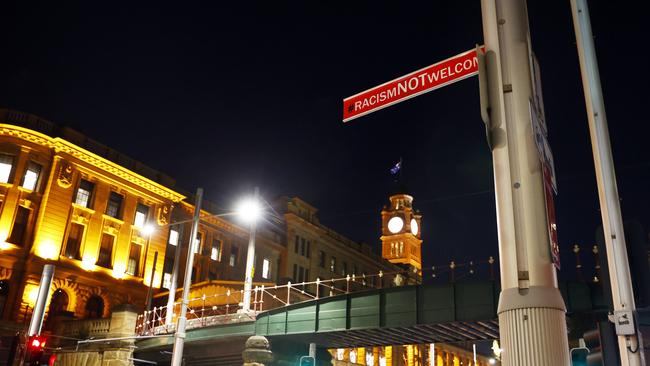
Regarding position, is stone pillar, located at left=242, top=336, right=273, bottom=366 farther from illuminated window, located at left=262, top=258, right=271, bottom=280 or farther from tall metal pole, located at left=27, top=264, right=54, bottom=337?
illuminated window, located at left=262, top=258, right=271, bottom=280

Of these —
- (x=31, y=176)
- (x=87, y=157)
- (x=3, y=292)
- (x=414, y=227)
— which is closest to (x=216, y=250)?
(x=87, y=157)

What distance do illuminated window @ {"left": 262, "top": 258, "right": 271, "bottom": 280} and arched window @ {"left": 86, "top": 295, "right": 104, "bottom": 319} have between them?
843 inches

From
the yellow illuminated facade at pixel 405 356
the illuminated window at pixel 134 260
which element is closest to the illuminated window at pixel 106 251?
the illuminated window at pixel 134 260

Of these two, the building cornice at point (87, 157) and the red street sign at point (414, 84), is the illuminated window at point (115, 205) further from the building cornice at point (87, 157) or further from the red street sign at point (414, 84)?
the red street sign at point (414, 84)

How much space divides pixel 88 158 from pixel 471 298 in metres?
40.2

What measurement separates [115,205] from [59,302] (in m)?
11.0

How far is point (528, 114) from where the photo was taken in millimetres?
7262

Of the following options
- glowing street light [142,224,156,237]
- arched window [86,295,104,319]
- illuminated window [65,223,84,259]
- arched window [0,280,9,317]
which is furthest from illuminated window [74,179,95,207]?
arched window [0,280,9,317]

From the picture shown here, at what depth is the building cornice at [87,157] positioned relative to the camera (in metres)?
50.2

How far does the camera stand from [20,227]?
49.6m

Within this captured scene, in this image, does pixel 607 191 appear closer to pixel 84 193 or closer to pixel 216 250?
pixel 84 193

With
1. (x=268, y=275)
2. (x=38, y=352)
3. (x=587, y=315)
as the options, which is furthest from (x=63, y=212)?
(x=587, y=315)

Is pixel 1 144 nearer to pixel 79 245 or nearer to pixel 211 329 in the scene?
pixel 79 245

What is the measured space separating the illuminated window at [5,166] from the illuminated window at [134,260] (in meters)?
13.3
